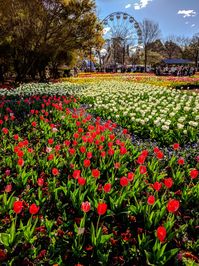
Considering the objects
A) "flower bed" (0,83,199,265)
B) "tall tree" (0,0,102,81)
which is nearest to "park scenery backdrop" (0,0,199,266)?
"flower bed" (0,83,199,265)

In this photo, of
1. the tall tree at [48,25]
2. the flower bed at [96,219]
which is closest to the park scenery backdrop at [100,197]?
the flower bed at [96,219]

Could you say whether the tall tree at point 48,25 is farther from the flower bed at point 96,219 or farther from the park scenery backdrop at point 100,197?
the flower bed at point 96,219

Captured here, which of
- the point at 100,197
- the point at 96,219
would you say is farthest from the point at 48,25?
the point at 96,219

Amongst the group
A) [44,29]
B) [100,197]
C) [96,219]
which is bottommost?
[96,219]

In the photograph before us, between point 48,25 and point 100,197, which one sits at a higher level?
point 48,25

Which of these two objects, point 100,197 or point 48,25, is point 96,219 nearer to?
point 100,197

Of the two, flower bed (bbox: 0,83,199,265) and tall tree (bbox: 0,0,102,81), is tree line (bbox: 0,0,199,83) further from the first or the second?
flower bed (bbox: 0,83,199,265)

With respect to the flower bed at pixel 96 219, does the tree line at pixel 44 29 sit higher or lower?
higher

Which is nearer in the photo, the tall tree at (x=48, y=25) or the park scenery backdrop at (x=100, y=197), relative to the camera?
the park scenery backdrop at (x=100, y=197)

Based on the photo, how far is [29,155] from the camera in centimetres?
447

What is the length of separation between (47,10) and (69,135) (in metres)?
18.6

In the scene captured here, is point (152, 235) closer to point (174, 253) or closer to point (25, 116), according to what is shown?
point (174, 253)

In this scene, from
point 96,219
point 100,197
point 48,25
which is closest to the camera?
point 96,219

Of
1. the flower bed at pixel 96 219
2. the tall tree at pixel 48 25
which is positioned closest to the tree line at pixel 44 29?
the tall tree at pixel 48 25
